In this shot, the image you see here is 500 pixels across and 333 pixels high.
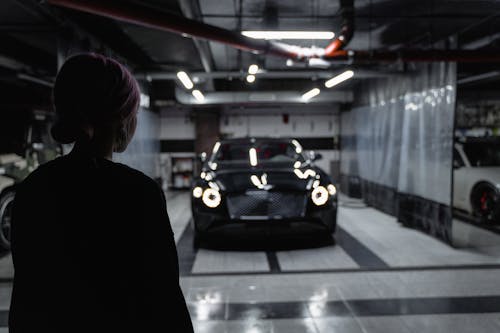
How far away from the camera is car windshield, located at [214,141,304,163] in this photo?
628 cm

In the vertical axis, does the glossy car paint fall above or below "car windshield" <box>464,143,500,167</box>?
below

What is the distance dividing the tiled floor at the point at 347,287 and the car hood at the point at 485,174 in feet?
4.35

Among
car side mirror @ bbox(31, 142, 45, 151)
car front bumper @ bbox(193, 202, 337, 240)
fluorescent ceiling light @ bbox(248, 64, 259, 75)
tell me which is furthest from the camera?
fluorescent ceiling light @ bbox(248, 64, 259, 75)

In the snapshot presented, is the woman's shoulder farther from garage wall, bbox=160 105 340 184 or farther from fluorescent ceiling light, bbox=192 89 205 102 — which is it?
garage wall, bbox=160 105 340 184

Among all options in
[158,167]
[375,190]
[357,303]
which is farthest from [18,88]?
[357,303]

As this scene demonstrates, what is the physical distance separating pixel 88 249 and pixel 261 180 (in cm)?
424

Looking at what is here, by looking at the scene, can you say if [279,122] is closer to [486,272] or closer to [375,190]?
[375,190]

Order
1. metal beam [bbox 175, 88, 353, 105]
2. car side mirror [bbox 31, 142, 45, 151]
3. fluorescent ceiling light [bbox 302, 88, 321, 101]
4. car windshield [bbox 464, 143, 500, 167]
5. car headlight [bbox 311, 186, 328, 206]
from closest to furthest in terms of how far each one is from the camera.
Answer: car headlight [bbox 311, 186, 328, 206], car side mirror [bbox 31, 142, 45, 151], car windshield [bbox 464, 143, 500, 167], fluorescent ceiling light [bbox 302, 88, 321, 101], metal beam [bbox 175, 88, 353, 105]

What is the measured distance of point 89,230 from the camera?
0.94 m

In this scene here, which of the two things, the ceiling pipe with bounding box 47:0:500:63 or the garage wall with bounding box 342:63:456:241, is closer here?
the ceiling pipe with bounding box 47:0:500:63

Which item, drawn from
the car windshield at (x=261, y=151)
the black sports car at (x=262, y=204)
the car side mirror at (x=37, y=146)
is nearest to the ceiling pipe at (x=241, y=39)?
the car windshield at (x=261, y=151)

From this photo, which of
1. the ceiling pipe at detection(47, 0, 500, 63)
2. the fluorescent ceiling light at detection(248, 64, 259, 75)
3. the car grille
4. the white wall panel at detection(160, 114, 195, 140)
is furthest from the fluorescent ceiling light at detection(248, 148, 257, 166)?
the white wall panel at detection(160, 114, 195, 140)

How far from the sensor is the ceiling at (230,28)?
5410 millimetres

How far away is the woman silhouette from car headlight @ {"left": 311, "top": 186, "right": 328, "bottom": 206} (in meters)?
4.24
